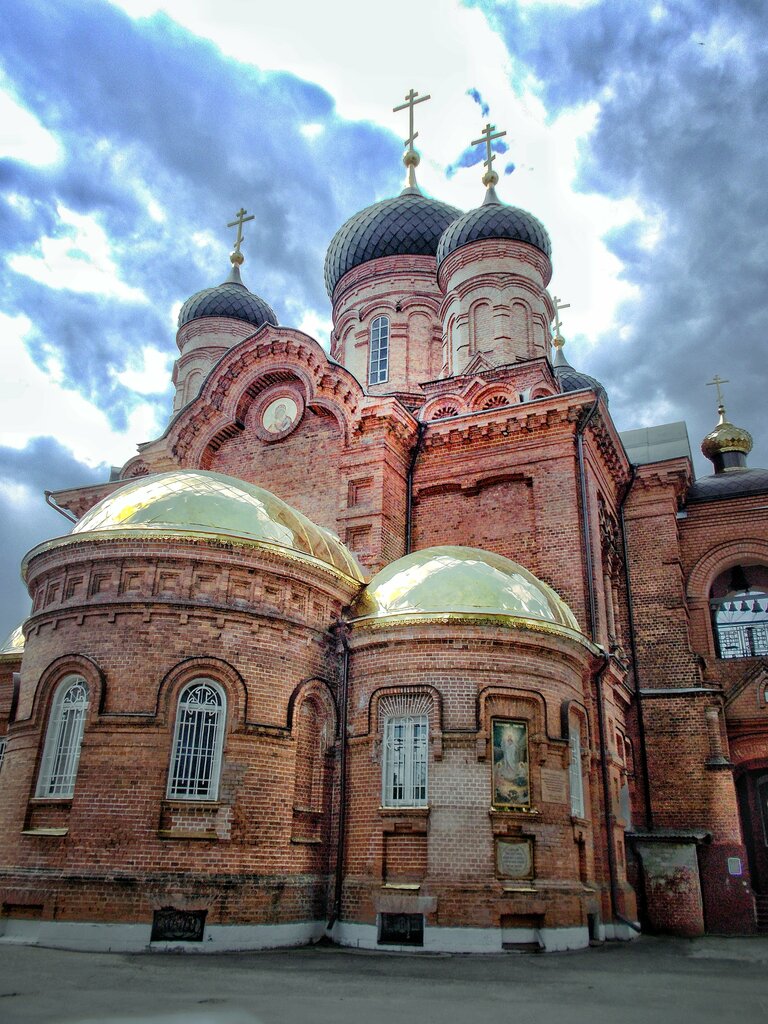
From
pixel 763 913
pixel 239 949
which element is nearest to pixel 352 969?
pixel 239 949

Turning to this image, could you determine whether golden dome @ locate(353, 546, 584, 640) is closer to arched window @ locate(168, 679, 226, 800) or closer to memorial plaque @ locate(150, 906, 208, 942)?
arched window @ locate(168, 679, 226, 800)

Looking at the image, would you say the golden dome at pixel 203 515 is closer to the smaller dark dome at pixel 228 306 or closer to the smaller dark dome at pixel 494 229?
the smaller dark dome at pixel 494 229

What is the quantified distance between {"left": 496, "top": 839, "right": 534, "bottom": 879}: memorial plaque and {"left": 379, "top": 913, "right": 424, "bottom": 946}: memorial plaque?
101 centimetres

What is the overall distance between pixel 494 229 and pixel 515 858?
548 inches

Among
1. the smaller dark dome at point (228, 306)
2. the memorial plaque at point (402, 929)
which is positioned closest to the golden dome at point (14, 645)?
the memorial plaque at point (402, 929)

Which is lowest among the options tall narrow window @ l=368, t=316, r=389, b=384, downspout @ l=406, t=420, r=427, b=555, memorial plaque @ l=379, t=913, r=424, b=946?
memorial plaque @ l=379, t=913, r=424, b=946

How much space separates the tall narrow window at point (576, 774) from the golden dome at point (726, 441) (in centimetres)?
1184

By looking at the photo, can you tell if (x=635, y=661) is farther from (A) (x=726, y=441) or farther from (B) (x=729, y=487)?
(A) (x=726, y=441)

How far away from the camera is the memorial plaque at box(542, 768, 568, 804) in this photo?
989 centimetres

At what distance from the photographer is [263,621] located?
33.0 feet

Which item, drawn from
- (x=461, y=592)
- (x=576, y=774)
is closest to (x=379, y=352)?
(x=461, y=592)

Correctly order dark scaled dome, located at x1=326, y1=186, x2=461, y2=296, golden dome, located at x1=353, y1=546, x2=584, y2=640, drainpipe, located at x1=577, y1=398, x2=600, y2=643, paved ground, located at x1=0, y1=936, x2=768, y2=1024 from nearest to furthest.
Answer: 1. paved ground, located at x1=0, y1=936, x2=768, y2=1024
2. golden dome, located at x1=353, y1=546, x2=584, y2=640
3. drainpipe, located at x1=577, y1=398, x2=600, y2=643
4. dark scaled dome, located at x1=326, y1=186, x2=461, y2=296

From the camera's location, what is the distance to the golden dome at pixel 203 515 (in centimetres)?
1007

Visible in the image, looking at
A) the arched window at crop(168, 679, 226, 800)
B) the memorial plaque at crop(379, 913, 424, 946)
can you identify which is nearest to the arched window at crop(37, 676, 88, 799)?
the arched window at crop(168, 679, 226, 800)
